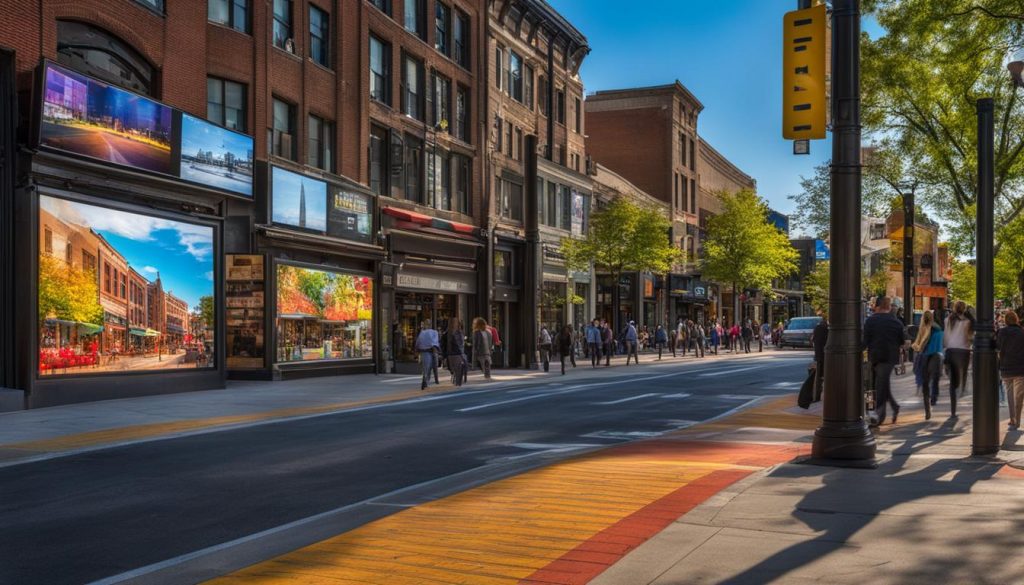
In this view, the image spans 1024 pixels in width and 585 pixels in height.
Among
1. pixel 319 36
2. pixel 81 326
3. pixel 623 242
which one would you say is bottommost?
pixel 81 326

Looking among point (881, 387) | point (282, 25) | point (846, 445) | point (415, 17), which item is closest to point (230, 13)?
point (282, 25)

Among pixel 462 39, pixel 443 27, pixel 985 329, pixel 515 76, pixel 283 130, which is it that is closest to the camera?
pixel 985 329

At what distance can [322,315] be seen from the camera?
29.5m

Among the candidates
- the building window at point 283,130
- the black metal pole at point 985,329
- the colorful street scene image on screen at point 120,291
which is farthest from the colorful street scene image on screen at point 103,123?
the black metal pole at point 985,329

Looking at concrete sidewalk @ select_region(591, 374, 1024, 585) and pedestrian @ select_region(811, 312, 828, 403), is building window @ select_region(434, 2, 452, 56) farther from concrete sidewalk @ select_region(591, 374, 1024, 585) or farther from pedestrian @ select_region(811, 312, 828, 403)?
concrete sidewalk @ select_region(591, 374, 1024, 585)

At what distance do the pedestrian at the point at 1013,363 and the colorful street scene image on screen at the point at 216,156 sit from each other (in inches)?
677

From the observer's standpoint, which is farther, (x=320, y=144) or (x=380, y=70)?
(x=380, y=70)

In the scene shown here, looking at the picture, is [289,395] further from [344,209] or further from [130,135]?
[344,209]

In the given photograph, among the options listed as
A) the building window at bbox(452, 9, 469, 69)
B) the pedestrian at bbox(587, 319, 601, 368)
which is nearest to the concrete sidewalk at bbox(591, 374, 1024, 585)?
the pedestrian at bbox(587, 319, 601, 368)

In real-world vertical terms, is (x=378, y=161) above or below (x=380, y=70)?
below

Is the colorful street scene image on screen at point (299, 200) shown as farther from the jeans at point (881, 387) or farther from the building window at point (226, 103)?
the jeans at point (881, 387)

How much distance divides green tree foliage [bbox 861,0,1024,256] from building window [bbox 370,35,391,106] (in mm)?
15052

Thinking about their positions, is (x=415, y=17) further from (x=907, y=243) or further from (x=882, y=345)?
(x=882, y=345)

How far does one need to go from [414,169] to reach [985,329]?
2622cm
